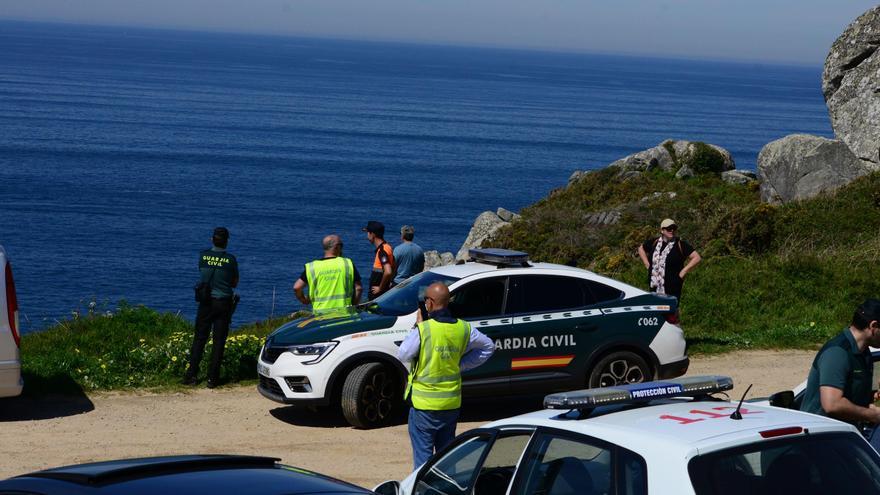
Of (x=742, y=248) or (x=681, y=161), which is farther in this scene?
(x=681, y=161)

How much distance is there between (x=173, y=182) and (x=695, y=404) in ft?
247

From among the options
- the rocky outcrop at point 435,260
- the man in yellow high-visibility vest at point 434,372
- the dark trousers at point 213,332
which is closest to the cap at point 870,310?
the man in yellow high-visibility vest at point 434,372

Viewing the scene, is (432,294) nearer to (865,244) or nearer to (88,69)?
(865,244)

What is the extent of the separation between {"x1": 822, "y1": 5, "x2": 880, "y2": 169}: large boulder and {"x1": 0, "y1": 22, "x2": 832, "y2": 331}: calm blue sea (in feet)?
61.7

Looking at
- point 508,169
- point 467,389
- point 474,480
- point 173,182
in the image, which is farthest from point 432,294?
point 508,169

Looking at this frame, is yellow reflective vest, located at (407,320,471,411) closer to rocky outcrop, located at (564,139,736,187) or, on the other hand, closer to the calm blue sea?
the calm blue sea

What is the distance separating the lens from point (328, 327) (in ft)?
36.7

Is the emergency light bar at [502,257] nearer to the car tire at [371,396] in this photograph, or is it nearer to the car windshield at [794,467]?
the car tire at [371,396]

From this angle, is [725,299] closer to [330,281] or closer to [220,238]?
[330,281]

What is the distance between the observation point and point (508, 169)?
95125mm

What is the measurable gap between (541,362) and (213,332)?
11.9ft

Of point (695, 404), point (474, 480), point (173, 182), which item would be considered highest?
point (695, 404)

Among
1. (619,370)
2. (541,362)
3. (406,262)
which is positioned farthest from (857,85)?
(541,362)

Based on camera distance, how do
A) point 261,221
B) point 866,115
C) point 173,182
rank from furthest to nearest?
point 173,182
point 261,221
point 866,115
